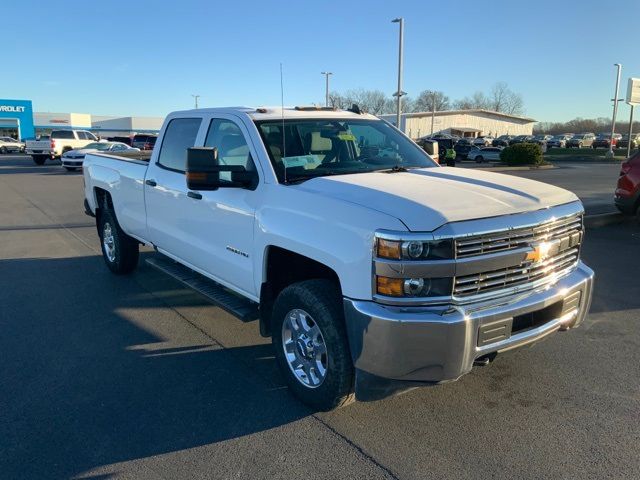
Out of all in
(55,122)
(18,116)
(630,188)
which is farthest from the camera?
(55,122)

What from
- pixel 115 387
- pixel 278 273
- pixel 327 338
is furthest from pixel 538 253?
pixel 115 387

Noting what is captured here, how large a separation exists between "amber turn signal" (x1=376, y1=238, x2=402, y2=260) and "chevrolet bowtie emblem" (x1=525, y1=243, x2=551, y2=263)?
90 centimetres

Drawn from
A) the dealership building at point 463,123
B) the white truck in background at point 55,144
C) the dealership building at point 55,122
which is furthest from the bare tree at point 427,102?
the white truck in background at point 55,144

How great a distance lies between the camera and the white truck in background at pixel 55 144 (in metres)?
30.3

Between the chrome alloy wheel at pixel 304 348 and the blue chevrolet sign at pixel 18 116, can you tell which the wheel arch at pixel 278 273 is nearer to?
the chrome alloy wheel at pixel 304 348

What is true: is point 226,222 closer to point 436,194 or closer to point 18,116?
point 436,194

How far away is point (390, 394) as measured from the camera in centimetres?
309

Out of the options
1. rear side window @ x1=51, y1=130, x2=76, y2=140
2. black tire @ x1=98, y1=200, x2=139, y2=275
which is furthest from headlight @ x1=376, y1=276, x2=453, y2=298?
rear side window @ x1=51, y1=130, x2=76, y2=140

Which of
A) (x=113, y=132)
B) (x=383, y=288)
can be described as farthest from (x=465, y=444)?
(x=113, y=132)

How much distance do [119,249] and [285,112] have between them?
333 centimetres

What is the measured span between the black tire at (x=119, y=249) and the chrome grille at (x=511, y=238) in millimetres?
4874

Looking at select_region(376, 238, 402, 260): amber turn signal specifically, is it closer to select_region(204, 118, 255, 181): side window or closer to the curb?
select_region(204, 118, 255, 181): side window

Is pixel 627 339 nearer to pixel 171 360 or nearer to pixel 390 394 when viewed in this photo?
pixel 390 394

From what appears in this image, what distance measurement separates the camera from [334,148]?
14.1 feet
